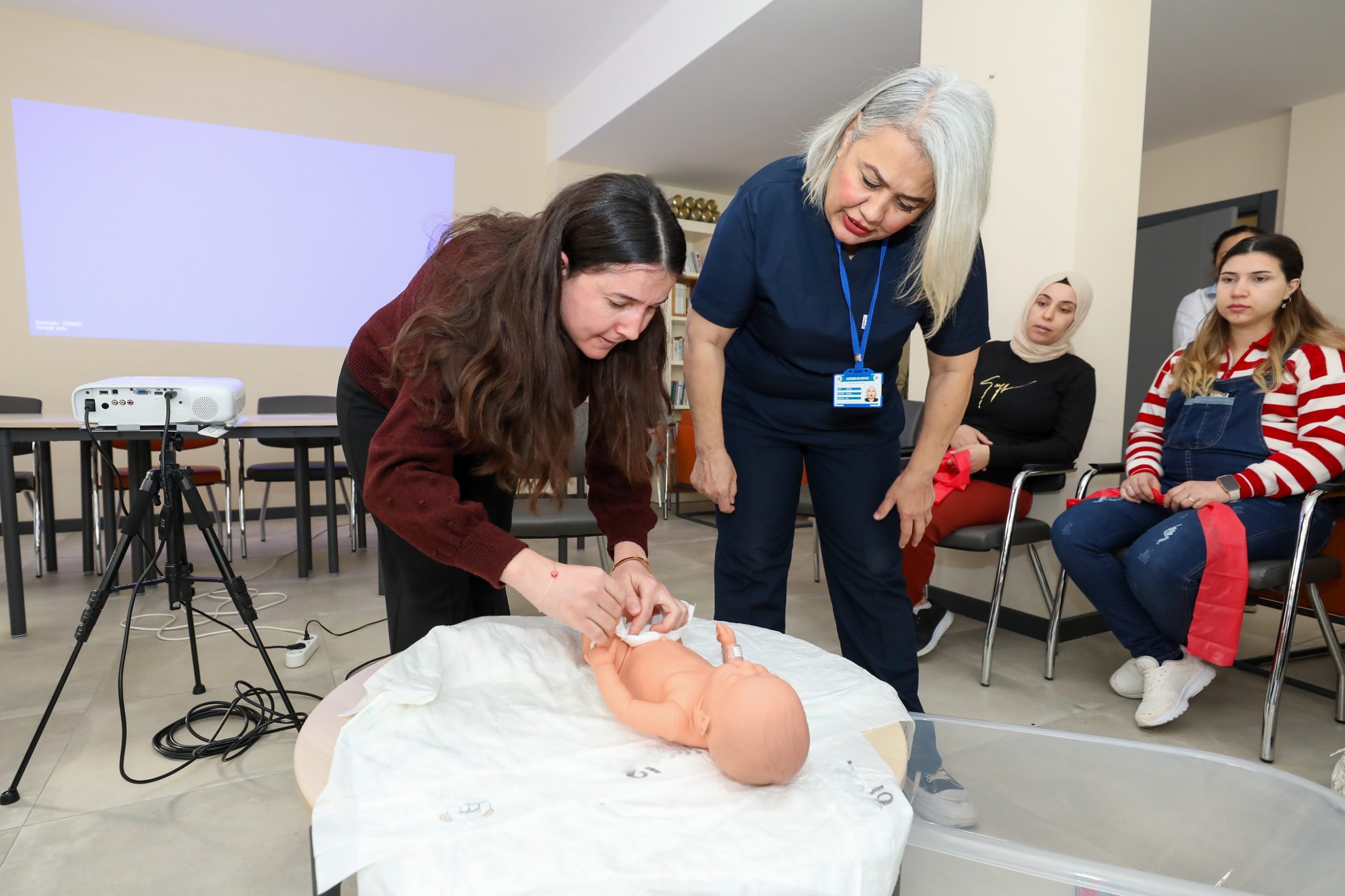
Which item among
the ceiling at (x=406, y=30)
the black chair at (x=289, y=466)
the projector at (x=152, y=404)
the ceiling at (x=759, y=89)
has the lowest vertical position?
the black chair at (x=289, y=466)

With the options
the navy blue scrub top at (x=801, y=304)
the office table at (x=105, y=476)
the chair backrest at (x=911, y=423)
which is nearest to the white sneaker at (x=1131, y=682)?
the chair backrest at (x=911, y=423)

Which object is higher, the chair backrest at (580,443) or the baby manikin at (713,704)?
the chair backrest at (580,443)

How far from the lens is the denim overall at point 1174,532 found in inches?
75.2

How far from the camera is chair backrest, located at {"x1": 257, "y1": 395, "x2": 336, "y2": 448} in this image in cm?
431

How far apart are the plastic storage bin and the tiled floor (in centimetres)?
83

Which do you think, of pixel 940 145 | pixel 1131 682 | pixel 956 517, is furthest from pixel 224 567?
pixel 1131 682

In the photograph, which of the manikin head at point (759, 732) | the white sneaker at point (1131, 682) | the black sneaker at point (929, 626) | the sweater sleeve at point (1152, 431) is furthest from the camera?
the black sneaker at point (929, 626)

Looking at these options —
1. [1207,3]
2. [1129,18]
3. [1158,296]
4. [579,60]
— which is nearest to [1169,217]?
[1158,296]

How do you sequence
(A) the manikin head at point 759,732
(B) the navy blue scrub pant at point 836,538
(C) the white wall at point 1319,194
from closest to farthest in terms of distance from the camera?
(A) the manikin head at point 759,732 < (B) the navy blue scrub pant at point 836,538 < (C) the white wall at point 1319,194

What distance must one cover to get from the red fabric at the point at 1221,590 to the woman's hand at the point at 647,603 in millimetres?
1513

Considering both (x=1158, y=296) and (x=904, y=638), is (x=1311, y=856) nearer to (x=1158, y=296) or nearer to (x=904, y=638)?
(x=904, y=638)

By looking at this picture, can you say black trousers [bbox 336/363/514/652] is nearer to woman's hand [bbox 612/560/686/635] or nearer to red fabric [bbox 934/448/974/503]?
woman's hand [bbox 612/560/686/635]

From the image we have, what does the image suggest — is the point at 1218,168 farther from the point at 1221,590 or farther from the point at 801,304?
the point at 801,304

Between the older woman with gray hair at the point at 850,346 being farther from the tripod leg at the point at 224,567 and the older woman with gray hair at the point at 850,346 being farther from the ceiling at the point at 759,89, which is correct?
the ceiling at the point at 759,89
